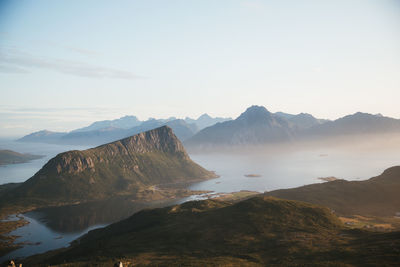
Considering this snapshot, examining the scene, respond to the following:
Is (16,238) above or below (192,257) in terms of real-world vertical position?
below

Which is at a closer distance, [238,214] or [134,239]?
[134,239]

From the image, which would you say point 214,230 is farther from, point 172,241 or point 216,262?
point 216,262

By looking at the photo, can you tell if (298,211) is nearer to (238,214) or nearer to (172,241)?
(238,214)

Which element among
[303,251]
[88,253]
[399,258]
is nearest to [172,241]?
[88,253]

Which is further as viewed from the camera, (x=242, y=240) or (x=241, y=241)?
(x=242, y=240)

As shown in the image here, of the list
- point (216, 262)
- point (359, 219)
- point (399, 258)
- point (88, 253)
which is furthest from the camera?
point (359, 219)

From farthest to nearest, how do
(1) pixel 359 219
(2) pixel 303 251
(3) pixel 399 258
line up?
(1) pixel 359 219, (2) pixel 303 251, (3) pixel 399 258

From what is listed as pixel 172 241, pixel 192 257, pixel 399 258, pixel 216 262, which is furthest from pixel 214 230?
pixel 399 258
